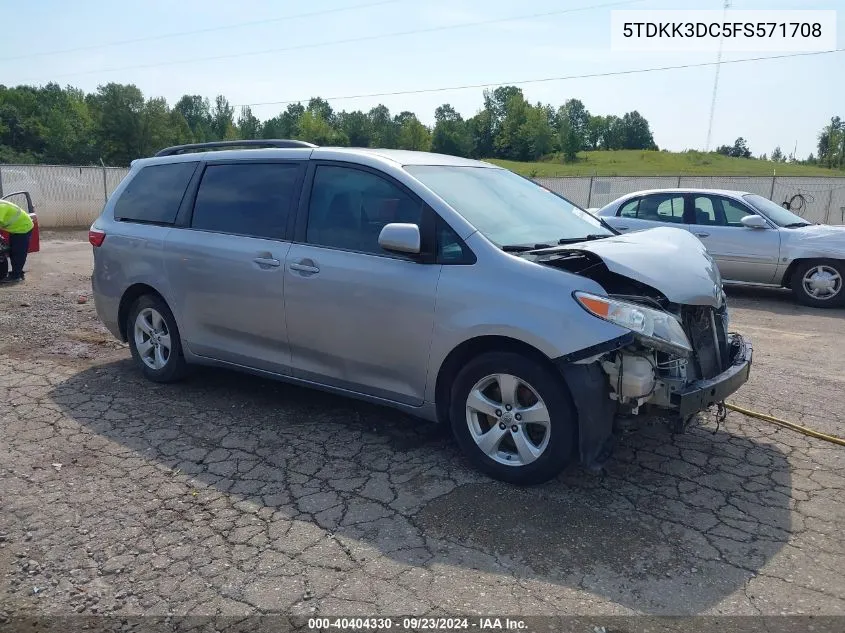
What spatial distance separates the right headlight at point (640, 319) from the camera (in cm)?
343

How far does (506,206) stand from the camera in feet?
14.6

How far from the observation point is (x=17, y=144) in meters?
81.4

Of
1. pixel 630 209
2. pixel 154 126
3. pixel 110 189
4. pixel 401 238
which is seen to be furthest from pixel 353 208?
pixel 154 126

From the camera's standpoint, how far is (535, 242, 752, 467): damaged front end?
3.45 metres

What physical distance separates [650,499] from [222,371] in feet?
12.5

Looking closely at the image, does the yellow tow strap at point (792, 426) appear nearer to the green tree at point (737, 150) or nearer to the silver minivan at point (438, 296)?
the silver minivan at point (438, 296)

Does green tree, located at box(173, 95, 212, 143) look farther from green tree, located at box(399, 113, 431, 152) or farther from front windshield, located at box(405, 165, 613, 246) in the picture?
front windshield, located at box(405, 165, 613, 246)

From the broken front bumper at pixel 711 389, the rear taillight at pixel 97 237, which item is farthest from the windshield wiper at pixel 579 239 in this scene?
the rear taillight at pixel 97 237

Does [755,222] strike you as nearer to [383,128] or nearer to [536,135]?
[383,128]

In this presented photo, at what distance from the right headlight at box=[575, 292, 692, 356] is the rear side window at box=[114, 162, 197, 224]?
3453 millimetres

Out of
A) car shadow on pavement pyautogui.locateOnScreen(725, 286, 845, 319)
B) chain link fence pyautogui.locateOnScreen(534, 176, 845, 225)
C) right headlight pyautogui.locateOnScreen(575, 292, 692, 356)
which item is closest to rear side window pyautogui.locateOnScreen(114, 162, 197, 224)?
right headlight pyautogui.locateOnScreen(575, 292, 692, 356)

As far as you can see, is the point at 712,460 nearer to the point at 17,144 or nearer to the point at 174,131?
the point at 174,131

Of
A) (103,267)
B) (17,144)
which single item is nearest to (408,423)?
(103,267)

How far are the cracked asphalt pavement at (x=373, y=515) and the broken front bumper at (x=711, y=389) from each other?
41cm
